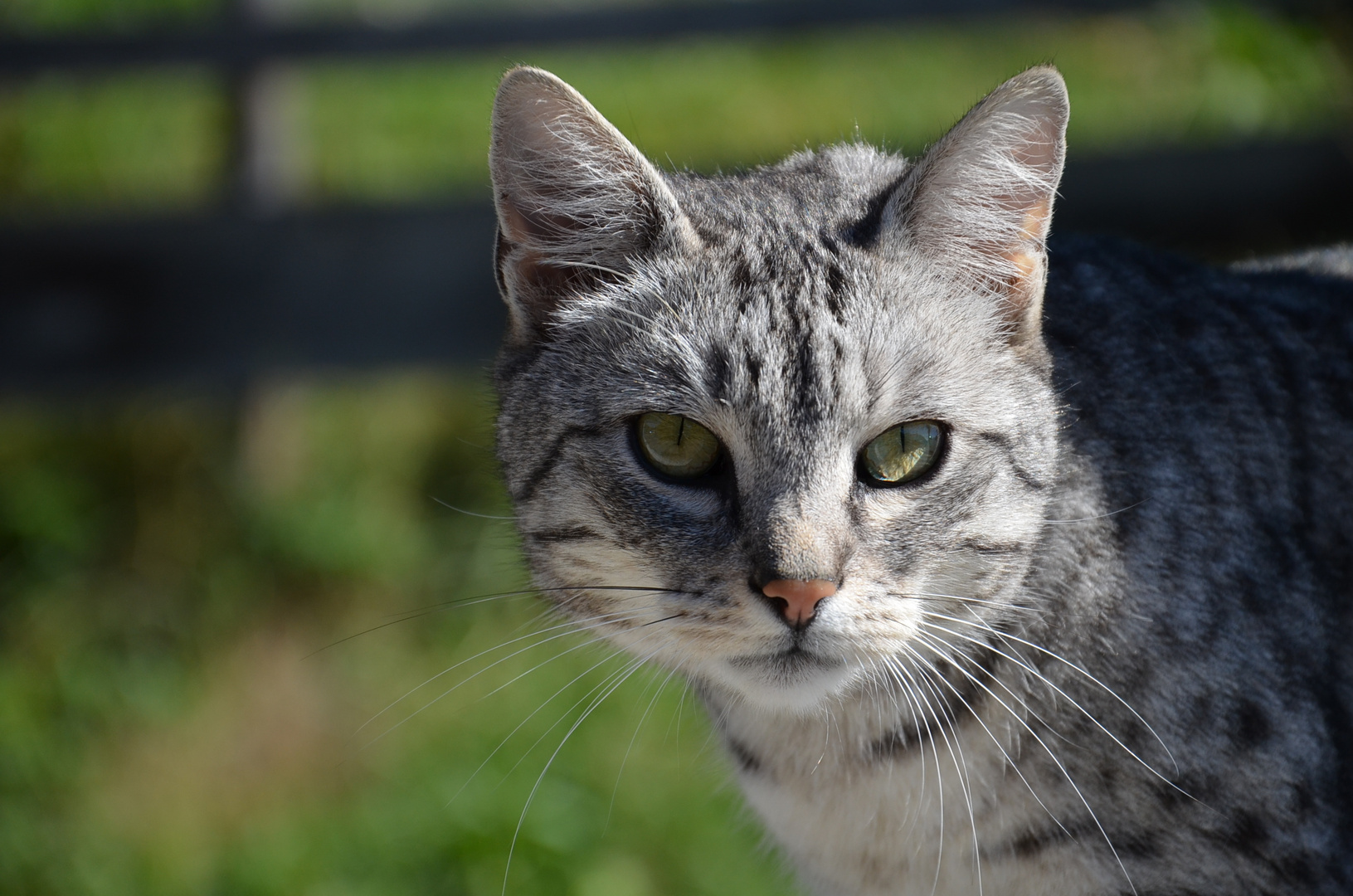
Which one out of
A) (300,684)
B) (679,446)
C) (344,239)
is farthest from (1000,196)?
(300,684)

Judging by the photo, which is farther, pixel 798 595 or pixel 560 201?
pixel 560 201

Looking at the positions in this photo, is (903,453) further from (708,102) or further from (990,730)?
(708,102)

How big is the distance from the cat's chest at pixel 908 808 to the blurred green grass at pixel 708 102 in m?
2.91

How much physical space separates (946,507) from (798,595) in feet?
1.06

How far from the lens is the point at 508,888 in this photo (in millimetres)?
3514

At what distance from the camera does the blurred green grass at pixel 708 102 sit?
16.8 ft

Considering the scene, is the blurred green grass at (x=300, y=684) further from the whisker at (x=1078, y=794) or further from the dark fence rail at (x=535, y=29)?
the dark fence rail at (x=535, y=29)

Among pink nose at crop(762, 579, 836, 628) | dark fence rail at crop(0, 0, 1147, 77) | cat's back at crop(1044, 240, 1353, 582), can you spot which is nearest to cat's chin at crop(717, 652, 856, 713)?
pink nose at crop(762, 579, 836, 628)

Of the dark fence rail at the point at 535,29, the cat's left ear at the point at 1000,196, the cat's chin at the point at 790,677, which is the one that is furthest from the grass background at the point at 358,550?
the cat's left ear at the point at 1000,196

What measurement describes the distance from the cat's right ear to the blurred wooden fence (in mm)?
2257

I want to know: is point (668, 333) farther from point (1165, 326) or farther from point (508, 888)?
point (508, 888)

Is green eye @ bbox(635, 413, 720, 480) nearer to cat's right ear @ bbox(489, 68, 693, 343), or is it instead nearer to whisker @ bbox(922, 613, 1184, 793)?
cat's right ear @ bbox(489, 68, 693, 343)

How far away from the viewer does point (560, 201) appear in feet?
7.16

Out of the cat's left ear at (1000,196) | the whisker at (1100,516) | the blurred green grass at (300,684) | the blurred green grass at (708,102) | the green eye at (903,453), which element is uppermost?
the blurred green grass at (708,102)
